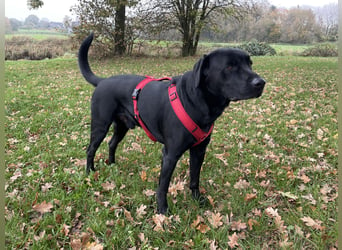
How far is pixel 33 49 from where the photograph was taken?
20703mm

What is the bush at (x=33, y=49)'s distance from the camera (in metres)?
20.1

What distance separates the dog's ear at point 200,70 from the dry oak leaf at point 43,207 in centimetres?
206

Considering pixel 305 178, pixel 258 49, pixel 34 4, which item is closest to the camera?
pixel 305 178

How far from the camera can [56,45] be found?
73.5 ft

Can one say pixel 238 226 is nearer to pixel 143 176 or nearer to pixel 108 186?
pixel 143 176

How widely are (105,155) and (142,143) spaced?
2.61 ft

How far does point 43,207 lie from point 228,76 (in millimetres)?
2393

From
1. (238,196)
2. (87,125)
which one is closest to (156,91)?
(238,196)

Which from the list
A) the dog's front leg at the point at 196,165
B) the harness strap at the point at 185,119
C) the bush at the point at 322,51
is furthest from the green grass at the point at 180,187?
the bush at the point at 322,51

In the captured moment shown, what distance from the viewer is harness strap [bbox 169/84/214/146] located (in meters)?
2.48

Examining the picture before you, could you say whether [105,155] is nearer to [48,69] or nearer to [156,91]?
[156,91]

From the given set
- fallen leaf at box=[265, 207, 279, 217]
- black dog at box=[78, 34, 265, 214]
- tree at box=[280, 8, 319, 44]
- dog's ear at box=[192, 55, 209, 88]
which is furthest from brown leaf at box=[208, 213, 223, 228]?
tree at box=[280, 8, 319, 44]

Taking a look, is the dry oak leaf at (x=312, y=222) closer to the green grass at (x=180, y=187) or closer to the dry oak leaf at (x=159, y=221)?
the green grass at (x=180, y=187)

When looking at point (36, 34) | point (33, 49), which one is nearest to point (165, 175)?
point (33, 49)
